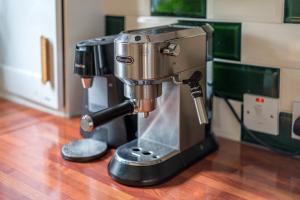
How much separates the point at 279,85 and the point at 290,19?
154 mm

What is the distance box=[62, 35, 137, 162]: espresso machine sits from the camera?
3.42 feet

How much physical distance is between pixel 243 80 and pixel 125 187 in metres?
0.42

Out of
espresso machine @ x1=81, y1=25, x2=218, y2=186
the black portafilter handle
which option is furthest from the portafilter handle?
the black portafilter handle

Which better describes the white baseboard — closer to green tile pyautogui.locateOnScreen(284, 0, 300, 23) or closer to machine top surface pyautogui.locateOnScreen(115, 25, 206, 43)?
machine top surface pyautogui.locateOnScreen(115, 25, 206, 43)

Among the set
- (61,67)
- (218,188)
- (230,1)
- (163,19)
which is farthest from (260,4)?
(61,67)

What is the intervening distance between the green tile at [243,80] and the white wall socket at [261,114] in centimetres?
1

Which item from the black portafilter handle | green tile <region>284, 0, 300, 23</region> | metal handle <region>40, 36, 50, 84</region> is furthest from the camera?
metal handle <region>40, 36, 50, 84</region>

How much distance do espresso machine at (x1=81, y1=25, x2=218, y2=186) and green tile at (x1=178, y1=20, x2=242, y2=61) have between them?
0.10 meters

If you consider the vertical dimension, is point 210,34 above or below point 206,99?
above

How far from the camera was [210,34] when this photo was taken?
101cm

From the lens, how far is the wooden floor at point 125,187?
34.2 inches

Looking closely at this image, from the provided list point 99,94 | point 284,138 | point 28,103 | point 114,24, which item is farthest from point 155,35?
point 28,103

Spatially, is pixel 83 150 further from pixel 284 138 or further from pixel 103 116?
pixel 284 138

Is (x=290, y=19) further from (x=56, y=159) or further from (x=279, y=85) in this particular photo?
(x=56, y=159)
